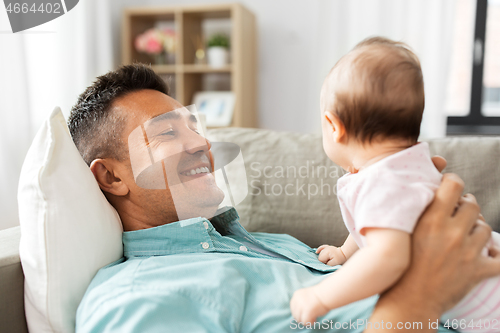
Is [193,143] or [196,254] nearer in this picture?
[196,254]

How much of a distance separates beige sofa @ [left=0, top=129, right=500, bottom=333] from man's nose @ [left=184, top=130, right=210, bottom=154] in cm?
31

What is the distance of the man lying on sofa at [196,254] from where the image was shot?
66 centimetres

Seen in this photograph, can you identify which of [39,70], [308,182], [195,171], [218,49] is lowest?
[308,182]

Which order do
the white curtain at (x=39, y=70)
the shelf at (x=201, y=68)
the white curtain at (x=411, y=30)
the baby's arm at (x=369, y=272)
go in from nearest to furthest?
the baby's arm at (x=369, y=272), the white curtain at (x=39, y=70), the white curtain at (x=411, y=30), the shelf at (x=201, y=68)

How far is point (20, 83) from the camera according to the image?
2012 millimetres

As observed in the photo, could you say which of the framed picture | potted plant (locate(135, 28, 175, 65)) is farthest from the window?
potted plant (locate(135, 28, 175, 65))

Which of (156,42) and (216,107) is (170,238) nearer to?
(216,107)

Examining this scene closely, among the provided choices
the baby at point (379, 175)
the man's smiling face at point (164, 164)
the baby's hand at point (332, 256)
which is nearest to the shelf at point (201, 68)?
the man's smiling face at point (164, 164)

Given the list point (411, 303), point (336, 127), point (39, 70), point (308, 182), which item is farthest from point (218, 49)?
point (411, 303)

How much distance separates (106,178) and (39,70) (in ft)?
5.07

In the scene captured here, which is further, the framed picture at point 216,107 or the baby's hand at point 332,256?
the framed picture at point 216,107

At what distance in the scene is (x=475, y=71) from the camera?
286 cm

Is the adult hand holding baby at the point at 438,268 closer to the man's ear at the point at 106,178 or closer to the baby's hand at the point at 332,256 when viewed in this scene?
the baby's hand at the point at 332,256

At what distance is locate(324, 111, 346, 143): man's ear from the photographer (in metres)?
0.71
